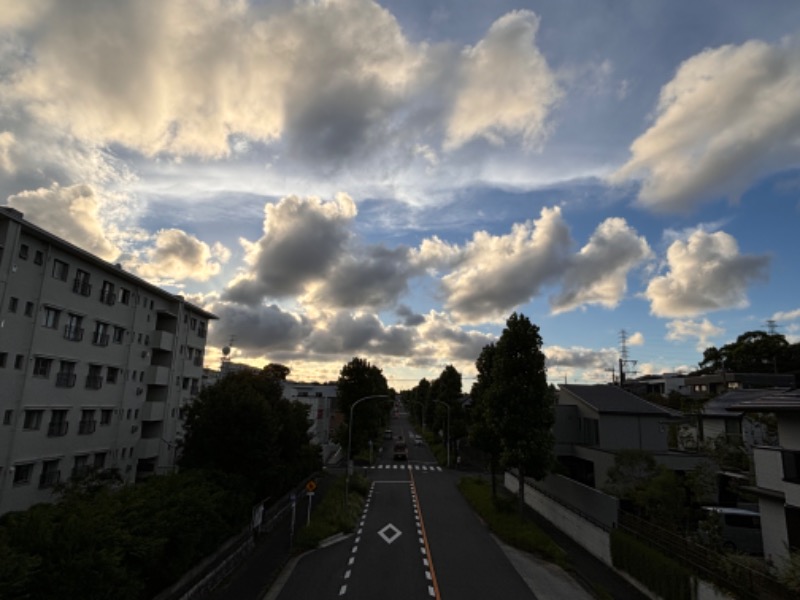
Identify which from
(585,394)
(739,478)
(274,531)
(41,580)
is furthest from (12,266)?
(739,478)

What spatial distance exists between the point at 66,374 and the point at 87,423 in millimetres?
3969

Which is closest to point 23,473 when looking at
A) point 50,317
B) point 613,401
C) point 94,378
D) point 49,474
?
point 49,474

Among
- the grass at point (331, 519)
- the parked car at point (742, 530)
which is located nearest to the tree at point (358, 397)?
the grass at point (331, 519)

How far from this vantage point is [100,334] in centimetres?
3053

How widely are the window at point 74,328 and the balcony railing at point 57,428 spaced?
4.89 metres

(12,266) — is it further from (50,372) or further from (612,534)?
(612,534)

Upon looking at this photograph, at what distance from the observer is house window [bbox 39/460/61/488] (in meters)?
25.5

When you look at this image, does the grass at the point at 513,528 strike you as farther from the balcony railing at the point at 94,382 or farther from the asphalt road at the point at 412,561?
the balcony railing at the point at 94,382

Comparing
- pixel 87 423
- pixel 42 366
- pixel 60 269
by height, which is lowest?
pixel 87 423

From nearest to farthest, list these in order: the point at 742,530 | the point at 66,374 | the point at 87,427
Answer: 1. the point at 742,530
2. the point at 66,374
3. the point at 87,427

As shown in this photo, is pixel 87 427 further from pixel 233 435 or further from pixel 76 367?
pixel 233 435

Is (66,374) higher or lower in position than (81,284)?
lower

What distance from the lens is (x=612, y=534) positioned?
22.0m

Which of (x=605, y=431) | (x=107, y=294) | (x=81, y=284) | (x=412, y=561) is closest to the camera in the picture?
(x=412, y=561)
